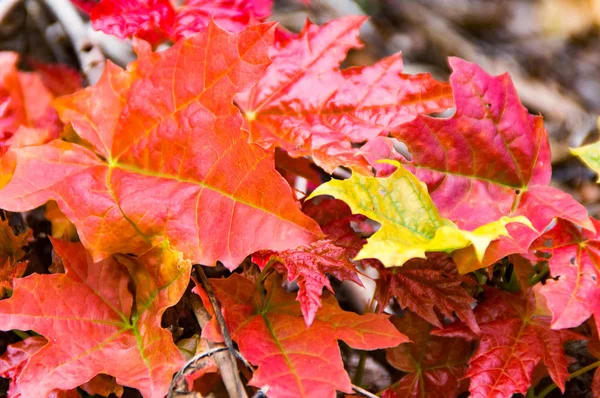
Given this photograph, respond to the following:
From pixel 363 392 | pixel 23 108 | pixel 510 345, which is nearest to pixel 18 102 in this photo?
pixel 23 108

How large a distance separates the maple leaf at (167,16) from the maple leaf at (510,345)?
18.0 inches

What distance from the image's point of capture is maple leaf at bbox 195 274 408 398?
1.72 ft

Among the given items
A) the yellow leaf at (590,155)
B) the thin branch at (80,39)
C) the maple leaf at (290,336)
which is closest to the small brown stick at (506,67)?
the yellow leaf at (590,155)

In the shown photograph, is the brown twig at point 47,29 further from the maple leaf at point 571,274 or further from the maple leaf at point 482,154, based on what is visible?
the maple leaf at point 571,274

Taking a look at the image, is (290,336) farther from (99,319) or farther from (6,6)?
(6,6)

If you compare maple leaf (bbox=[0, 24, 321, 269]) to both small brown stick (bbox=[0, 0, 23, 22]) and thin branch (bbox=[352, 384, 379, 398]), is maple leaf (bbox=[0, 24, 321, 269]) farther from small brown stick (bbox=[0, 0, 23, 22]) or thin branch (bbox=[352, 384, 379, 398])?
small brown stick (bbox=[0, 0, 23, 22])

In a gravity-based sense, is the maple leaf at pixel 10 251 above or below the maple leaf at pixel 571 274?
below

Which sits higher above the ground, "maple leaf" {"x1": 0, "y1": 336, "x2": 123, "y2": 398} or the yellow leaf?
the yellow leaf

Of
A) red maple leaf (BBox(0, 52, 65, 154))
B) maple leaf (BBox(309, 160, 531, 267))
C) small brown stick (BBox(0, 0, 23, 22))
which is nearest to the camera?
maple leaf (BBox(309, 160, 531, 267))

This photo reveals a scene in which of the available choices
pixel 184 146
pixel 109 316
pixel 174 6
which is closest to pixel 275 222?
pixel 184 146

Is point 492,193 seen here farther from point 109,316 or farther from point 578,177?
point 578,177

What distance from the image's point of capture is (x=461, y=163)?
61 centimetres

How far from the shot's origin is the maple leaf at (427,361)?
686mm

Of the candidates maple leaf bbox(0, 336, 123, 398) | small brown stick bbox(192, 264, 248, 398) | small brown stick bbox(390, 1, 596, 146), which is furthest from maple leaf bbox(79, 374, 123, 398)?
small brown stick bbox(390, 1, 596, 146)
